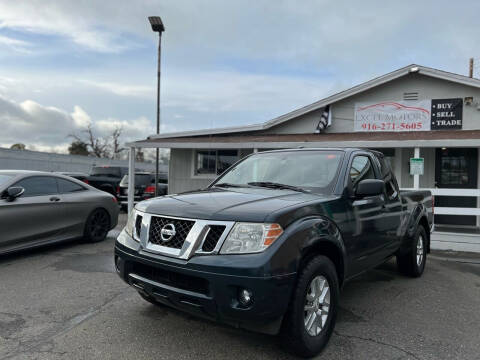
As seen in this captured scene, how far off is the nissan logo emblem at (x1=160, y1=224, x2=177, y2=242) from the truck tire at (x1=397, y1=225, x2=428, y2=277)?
367 centimetres

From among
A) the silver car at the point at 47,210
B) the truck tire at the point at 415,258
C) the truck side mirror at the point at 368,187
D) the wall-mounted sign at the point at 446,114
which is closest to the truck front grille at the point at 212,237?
the truck side mirror at the point at 368,187

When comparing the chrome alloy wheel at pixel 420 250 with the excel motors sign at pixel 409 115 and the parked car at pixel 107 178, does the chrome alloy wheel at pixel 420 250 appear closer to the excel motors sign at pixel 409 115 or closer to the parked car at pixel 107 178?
the excel motors sign at pixel 409 115

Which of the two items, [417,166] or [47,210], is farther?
[417,166]

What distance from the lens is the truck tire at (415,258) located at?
17.1 ft

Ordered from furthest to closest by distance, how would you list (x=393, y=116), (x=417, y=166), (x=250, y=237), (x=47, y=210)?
(x=393, y=116) < (x=417, y=166) < (x=47, y=210) < (x=250, y=237)

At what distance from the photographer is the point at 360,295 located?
15.0 feet

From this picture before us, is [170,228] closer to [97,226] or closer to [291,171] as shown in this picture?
[291,171]

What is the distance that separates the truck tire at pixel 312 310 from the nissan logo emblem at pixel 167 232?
102cm

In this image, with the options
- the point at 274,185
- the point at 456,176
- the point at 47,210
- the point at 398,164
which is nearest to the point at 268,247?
the point at 274,185

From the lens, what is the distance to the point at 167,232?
9.61ft

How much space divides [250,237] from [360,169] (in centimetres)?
201

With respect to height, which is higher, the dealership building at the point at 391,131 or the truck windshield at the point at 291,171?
the dealership building at the point at 391,131

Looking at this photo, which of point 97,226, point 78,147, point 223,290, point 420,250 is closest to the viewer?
point 223,290

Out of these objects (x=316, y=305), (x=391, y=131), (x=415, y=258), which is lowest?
(x=415, y=258)
